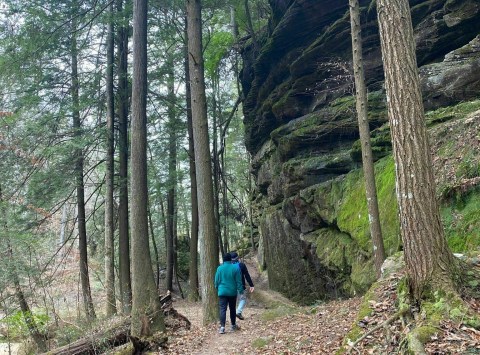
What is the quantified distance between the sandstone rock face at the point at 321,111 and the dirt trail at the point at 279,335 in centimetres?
200

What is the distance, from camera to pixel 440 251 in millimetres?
4094

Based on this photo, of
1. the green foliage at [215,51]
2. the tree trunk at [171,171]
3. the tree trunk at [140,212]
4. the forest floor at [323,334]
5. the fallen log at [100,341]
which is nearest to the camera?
the forest floor at [323,334]

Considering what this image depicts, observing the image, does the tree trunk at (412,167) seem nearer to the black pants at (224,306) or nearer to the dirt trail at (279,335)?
the dirt trail at (279,335)

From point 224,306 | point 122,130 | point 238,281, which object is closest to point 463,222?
point 238,281

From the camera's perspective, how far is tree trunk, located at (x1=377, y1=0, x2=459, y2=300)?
4.08 meters

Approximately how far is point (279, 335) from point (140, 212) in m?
4.41

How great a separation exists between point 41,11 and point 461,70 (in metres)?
11.8

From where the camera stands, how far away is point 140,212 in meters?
9.34

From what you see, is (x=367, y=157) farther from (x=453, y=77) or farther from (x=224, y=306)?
(x=224, y=306)

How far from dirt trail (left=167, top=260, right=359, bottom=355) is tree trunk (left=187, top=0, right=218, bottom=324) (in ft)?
3.04

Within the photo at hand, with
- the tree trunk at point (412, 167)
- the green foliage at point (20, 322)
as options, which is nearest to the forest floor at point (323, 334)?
the tree trunk at point (412, 167)

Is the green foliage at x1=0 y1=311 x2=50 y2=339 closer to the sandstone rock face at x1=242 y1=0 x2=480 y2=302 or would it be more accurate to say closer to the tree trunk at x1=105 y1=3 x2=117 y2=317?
the tree trunk at x1=105 y1=3 x2=117 y2=317

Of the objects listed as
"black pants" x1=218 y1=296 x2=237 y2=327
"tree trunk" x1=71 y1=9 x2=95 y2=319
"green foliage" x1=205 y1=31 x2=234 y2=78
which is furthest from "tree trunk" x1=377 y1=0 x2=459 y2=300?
"green foliage" x1=205 y1=31 x2=234 y2=78

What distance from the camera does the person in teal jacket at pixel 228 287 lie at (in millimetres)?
8383
